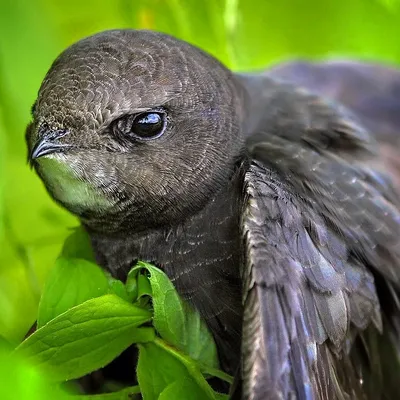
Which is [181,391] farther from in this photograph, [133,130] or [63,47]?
[63,47]

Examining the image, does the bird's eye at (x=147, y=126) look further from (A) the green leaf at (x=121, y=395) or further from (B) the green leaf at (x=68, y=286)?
(A) the green leaf at (x=121, y=395)

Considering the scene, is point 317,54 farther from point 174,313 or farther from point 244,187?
point 174,313

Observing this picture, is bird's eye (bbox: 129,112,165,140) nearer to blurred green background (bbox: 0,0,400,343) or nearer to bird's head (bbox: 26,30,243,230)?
bird's head (bbox: 26,30,243,230)

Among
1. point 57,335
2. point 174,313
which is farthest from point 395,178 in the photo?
point 57,335

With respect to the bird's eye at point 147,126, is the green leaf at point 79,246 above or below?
below

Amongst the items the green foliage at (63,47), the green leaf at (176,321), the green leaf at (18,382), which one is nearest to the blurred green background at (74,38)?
Result: the green foliage at (63,47)
